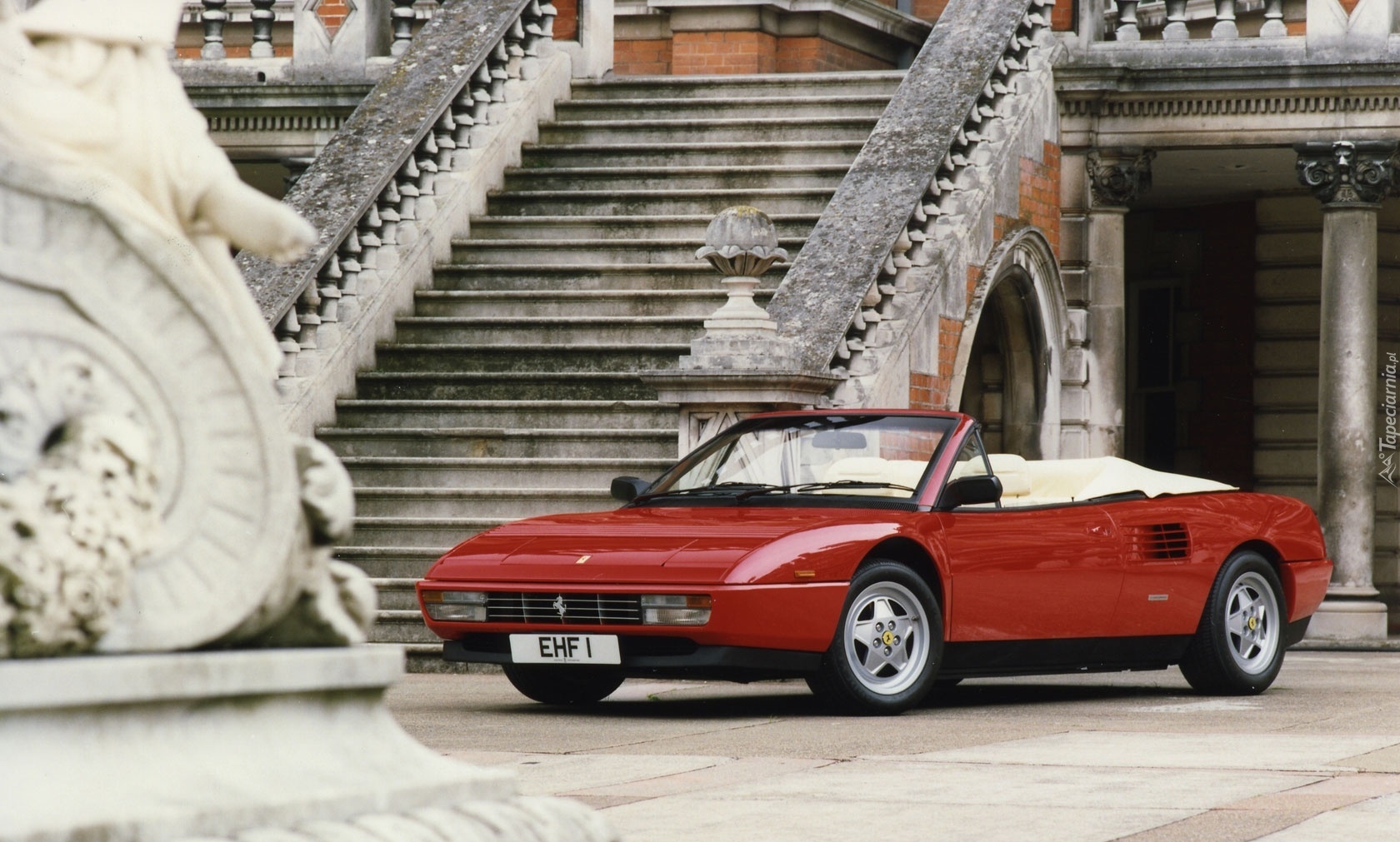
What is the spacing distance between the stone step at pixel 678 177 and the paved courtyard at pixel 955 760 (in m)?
5.50

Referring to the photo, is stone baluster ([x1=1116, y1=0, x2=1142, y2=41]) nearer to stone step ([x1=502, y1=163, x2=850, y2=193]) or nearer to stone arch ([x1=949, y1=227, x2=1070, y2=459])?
stone arch ([x1=949, y1=227, x2=1070, y2=459])

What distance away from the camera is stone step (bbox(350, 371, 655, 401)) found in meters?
14.6

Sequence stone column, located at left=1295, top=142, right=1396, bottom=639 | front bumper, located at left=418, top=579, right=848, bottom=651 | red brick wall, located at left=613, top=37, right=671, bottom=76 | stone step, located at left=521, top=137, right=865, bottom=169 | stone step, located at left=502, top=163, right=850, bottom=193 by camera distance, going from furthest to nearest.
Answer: red brick wall, located at left=613, top=37, right=671, bottom=76
stone column, located at left=1295, top=142, right=1396, bottom=639
stone step, located at left=521, top=137, right=865, bottom=169
stone step, located at left=502, top=163, right=850, bottom=193
front bumper, located at left=418, top=579, right=848, bottom=651

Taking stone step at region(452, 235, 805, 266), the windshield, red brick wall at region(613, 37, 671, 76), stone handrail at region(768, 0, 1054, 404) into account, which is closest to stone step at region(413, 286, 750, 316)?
stone step at region(452, 235, 805, 266)

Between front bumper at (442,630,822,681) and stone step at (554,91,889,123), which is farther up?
stone step at (554,91,889,123)

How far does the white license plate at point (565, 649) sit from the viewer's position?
967 centimetres

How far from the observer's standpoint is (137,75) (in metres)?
3.87

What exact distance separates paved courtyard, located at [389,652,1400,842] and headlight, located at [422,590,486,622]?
403mm

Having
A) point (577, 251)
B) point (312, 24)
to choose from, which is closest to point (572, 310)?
point (577, 251)

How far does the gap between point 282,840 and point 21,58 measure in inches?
51.1

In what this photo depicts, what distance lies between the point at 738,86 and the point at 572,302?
11.4ft

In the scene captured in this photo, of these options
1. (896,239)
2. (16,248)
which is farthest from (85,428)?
(896,239)

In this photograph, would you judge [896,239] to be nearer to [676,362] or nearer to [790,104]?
[676,362]

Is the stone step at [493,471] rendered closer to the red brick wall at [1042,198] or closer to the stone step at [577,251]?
the stone step at [577,251]
